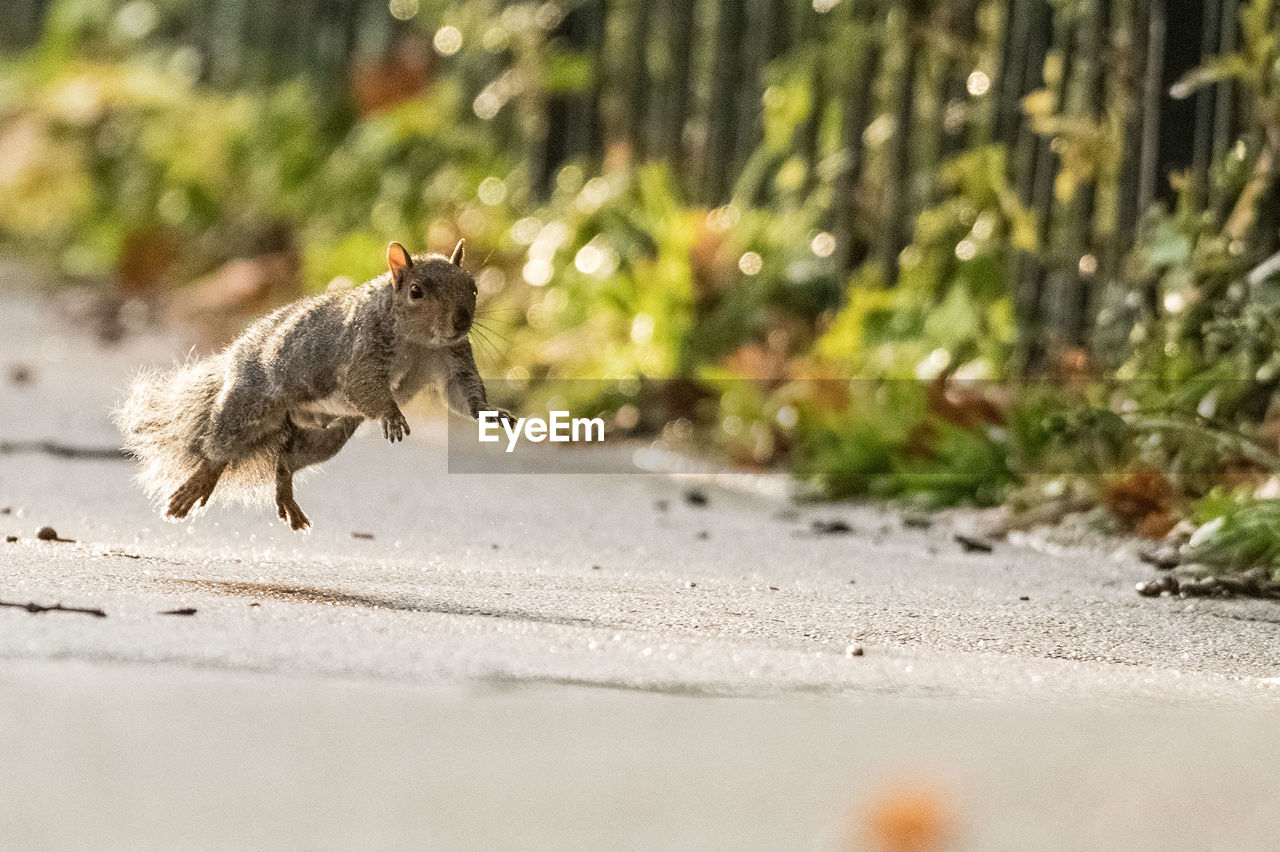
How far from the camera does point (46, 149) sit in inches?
613

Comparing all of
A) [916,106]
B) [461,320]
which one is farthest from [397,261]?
[916,106]

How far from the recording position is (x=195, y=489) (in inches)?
172

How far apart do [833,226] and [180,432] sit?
16.0 ft

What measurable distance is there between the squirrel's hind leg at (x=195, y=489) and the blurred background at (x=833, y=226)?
717 mm

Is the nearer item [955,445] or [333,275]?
[955,445]

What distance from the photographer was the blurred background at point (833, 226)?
6.23m

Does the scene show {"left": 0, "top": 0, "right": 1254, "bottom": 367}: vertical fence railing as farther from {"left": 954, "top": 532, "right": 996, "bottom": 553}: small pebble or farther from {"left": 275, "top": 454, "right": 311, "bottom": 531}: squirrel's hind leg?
{"left": 275, "top": 454, "right": 311, "bottom": 531}: squirrel's hind leg

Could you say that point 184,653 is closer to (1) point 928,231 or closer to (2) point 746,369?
(2) point 746,369

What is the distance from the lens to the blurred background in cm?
623

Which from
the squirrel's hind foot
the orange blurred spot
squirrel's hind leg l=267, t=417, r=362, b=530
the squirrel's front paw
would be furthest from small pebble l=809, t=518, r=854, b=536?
the orange blurred spot

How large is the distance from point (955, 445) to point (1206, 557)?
1538 millimetres

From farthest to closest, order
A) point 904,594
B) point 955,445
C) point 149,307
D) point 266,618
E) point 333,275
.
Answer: point 149,307, point 333,275, point 955,445, point 904,594, point 266,618

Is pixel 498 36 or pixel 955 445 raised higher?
pixel 498 36

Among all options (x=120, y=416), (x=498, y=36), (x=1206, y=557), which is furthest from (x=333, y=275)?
(x=1206, y=557)
